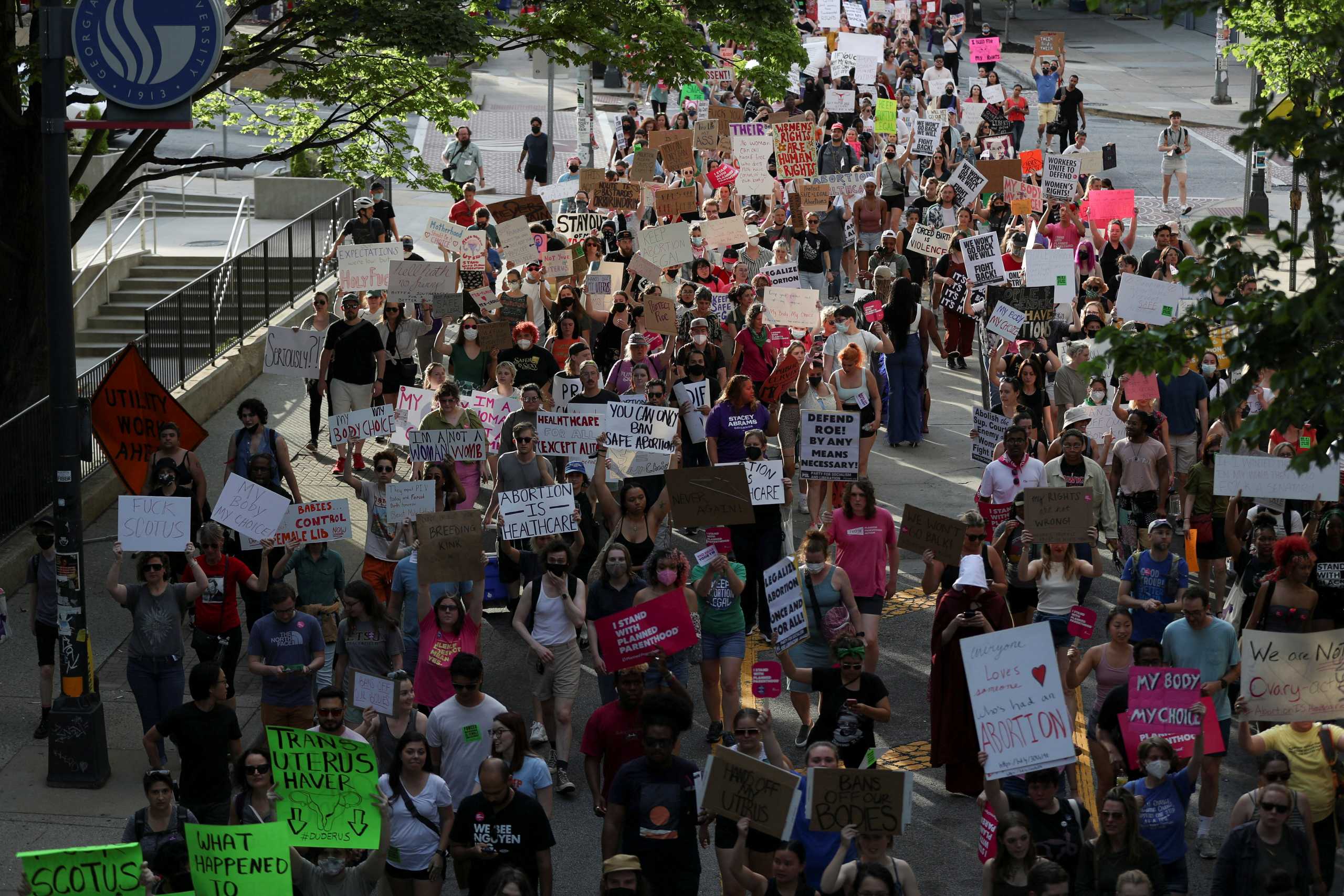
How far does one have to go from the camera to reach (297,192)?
98.8ft

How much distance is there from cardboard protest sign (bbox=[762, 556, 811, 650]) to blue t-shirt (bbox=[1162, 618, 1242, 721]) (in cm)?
223

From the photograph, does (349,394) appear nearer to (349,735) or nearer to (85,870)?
(349,735)

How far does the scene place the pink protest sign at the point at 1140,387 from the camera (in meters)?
15.2

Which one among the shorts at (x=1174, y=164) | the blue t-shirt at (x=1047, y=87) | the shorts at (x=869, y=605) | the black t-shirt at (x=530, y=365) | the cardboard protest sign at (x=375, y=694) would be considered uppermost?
the blue t-shirt at (x=1047, y=87)

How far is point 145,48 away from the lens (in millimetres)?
11477

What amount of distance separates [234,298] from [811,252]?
707 cm

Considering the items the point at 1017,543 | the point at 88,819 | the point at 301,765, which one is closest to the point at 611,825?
the point at 301,765

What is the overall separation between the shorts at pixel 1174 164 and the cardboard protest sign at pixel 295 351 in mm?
17683

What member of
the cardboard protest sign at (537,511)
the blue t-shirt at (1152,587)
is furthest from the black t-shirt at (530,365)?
the blue t-shirt at (1152,587)

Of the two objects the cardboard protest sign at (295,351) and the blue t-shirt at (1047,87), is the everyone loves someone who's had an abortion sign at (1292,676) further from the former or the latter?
the blue t-shirt at (1047,87)

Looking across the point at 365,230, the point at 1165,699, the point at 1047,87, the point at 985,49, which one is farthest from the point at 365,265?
the point at 985,49

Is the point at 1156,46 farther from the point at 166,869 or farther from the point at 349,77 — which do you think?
the point at 166,869

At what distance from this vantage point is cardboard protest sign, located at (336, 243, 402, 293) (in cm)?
1955

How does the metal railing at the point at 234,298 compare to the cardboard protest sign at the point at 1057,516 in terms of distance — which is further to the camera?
the metal railing at the point at 234,298
